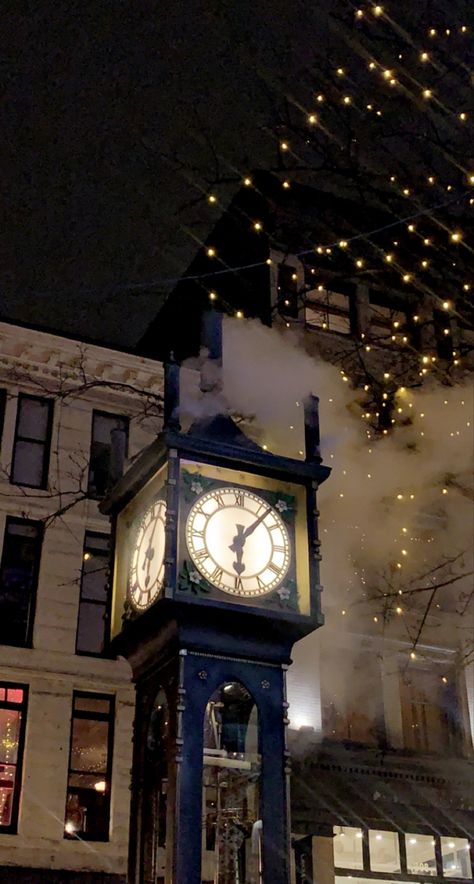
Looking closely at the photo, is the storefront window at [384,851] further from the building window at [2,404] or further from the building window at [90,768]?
the building window at [2,404]

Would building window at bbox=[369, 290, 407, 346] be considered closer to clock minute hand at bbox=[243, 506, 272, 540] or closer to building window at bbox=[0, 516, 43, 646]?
building window at bbox=[0, 516, 43, 646]

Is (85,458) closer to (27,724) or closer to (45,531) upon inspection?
(45,531)

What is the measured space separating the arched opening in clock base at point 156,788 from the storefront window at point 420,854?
487 inches

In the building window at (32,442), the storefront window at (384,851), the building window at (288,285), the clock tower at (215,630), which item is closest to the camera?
the clock tower at (215,630)

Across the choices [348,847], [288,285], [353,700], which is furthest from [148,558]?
[288,285]

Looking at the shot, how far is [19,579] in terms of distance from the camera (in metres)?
15.4

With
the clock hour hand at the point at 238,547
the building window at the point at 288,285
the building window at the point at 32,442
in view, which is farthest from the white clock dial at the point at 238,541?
the building window at the point at 288,285

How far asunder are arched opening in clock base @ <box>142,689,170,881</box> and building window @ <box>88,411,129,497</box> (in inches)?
443

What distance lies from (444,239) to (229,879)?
16.6m

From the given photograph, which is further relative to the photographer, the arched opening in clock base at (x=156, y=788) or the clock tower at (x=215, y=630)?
the arched opening in clock base at (x=156, y=788)

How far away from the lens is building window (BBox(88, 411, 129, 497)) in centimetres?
1636

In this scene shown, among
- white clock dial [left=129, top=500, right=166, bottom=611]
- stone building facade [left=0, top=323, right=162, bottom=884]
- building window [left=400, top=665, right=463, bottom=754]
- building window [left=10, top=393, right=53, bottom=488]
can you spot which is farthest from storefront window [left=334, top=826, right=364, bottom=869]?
white clock dial [left=129, top=500, right=166, bottom=611]

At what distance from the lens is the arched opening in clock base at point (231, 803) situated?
450cm

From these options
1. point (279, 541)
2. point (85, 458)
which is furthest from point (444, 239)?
point (279, 541)
